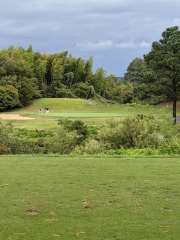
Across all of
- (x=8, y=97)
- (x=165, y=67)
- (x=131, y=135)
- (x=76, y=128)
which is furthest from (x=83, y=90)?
(x=131, y=135)

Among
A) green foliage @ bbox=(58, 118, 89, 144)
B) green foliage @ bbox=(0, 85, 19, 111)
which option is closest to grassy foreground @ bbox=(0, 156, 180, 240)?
green foliage @ bbox=(58, 118, 89, 144)

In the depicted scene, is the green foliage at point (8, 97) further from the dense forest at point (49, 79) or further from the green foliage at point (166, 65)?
the green foliage at point (166, 65)

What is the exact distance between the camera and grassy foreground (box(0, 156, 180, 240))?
4.62 metres

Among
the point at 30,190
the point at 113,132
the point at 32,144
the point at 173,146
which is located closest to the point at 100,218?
the point at 30,190

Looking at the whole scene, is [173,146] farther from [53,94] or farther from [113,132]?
[53,94]

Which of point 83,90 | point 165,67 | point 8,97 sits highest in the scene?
point 165,67

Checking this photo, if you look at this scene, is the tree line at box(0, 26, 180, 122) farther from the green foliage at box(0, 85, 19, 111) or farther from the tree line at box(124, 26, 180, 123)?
the tree line at box(124, 26, 180, 123)

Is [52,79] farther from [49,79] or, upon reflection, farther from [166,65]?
[166,65]

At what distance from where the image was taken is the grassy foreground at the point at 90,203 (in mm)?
4621

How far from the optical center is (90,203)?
19.0 feet

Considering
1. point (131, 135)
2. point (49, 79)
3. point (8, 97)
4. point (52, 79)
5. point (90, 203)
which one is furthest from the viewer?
point (49, 79)

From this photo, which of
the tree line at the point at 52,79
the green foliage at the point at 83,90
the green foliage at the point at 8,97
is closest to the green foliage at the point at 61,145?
the tree line at the point at 52,79

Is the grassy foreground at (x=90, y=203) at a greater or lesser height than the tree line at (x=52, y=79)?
lesser

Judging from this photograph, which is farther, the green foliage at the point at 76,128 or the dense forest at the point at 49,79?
the dense forest at the point at 49,79
